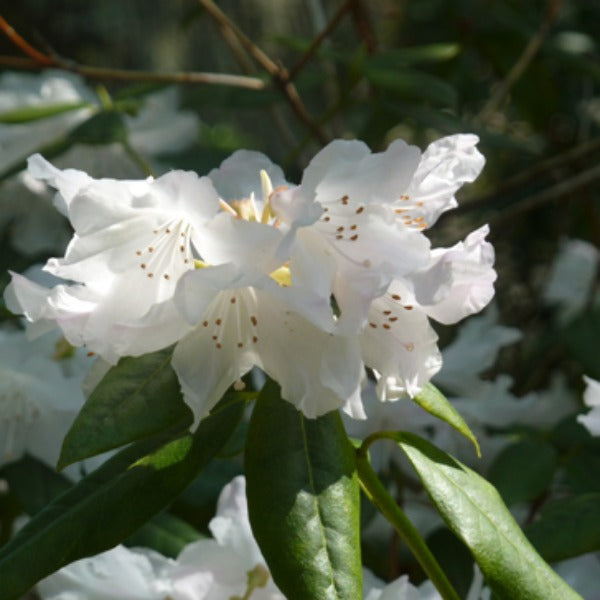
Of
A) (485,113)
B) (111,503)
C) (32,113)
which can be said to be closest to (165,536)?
(111,503)

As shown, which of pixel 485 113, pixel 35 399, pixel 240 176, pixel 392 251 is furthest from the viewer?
pixel 485 113

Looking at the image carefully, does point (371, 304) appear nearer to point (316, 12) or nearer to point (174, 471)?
point (174, 471)

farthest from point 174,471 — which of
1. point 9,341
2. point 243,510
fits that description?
point 9,341

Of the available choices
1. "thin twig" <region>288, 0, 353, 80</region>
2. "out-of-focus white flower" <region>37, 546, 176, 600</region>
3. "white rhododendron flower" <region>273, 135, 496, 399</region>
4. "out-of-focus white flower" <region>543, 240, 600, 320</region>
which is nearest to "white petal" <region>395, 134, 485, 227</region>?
"white rhododendron flower" <region>273, 135, 496, 399</region>

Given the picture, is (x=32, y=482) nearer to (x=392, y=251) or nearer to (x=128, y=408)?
(x=128, y=408)

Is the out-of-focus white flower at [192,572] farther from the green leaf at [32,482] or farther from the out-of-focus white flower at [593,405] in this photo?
the out-of-focus white flower at [593,405]

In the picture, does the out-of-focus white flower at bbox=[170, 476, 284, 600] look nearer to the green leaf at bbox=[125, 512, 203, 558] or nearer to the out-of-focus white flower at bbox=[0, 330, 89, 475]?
the green leaf at bbox=[125, 512, 203, 558]
